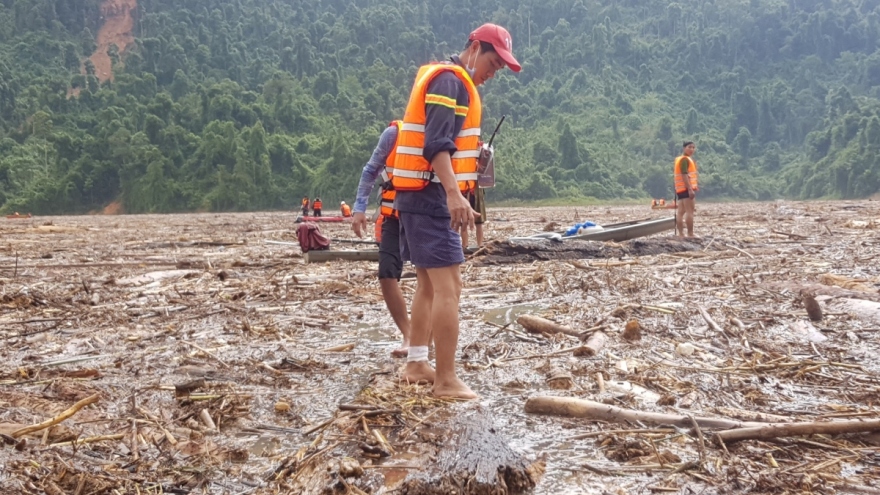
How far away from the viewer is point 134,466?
2.99 meters

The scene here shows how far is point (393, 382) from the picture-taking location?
13.8 feet

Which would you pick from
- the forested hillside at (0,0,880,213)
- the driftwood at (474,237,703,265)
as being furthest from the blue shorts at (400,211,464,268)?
the forested hillside at (0,0,880,213)

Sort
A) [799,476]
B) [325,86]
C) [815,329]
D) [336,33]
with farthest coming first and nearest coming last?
1. [336,33]
2. [325,86]
3. [815,329]
4. [799,476]

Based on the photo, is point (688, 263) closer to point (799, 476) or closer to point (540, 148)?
point (799, 476)

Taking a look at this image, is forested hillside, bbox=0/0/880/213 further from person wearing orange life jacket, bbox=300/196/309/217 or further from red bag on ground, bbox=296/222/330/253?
red bag on ground, bbox=296/222/330/253

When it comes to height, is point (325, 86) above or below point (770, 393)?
above

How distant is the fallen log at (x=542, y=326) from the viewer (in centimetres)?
532

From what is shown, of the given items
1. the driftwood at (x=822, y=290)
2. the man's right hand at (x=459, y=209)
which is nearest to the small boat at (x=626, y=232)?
the driftwood at (x=822, y=290)

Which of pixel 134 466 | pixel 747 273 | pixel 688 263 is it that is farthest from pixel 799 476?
pixel 688 263

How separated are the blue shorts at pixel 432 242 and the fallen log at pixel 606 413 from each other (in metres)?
0.78

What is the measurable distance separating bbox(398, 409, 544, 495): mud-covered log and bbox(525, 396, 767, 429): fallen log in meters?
0.50

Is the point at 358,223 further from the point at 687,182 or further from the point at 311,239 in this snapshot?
the point at 687,182

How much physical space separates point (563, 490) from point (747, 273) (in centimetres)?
598

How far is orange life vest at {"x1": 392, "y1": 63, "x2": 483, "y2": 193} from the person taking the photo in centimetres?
374
